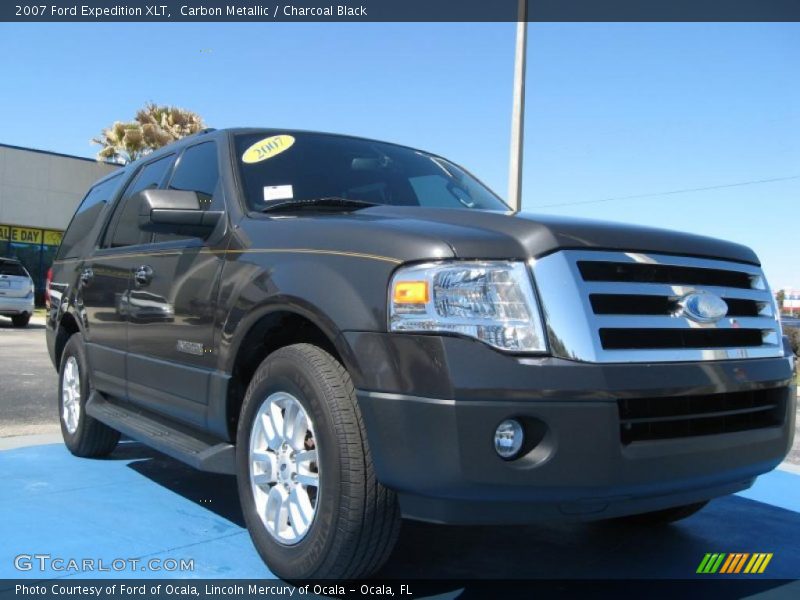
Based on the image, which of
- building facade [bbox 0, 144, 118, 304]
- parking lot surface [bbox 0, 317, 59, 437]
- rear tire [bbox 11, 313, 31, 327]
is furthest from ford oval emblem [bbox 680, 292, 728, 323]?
building facade [bbox 0, 144, 118, 304]

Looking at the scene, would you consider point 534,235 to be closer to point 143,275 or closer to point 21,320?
point 143,275

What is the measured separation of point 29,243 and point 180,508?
24.8m

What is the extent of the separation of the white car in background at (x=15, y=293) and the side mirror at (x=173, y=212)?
49.0ft

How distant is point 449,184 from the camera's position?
165 inches

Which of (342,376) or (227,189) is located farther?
(227,189)

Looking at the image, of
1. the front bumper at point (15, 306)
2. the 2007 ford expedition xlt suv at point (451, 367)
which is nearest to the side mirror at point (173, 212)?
the 2007 ford expedition xlt suv at point (451, 367)

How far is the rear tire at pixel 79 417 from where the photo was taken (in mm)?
4740

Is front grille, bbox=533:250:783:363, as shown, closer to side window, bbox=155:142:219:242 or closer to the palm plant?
side window, bbox=155:142:219:242

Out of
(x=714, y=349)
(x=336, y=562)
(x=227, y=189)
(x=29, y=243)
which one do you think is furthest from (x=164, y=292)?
(x=29, y=243)

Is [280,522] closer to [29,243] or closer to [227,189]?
[227,189]

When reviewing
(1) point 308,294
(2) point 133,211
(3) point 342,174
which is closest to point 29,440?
(2) point 133,211

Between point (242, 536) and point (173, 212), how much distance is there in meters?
1.47

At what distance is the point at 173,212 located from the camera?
129 inches

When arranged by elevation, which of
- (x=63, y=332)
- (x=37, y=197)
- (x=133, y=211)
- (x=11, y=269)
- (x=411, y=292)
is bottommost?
(x=11, y=269)
